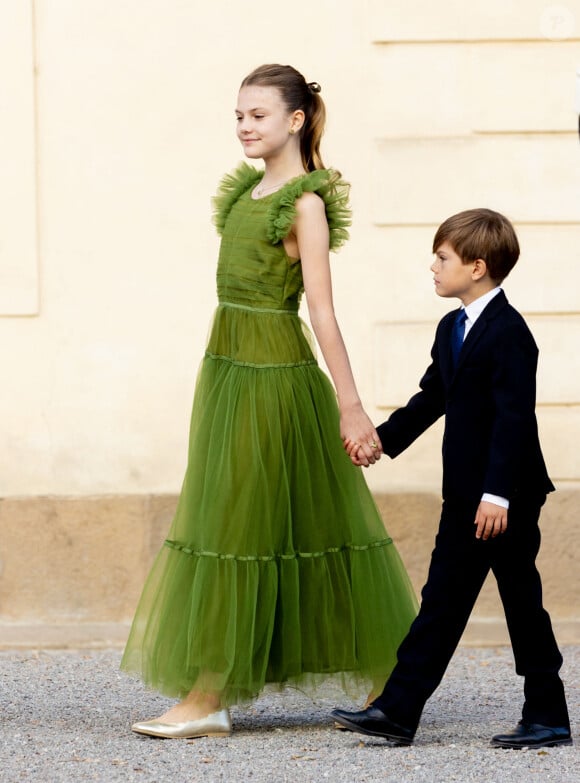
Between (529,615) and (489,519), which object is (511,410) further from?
(529,615)

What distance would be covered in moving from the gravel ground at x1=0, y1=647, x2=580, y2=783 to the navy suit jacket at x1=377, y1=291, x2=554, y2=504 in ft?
2.27

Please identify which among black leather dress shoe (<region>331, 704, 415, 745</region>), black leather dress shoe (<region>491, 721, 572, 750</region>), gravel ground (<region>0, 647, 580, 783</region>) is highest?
black leather dress shoe (<region>331, 704, 415, 745</region>)

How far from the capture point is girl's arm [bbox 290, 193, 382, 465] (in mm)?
4137

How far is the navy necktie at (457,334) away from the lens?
4035mm

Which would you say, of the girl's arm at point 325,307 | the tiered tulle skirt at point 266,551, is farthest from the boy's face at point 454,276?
the tiered tulle skirt at point 266,551

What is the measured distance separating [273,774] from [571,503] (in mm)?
2292

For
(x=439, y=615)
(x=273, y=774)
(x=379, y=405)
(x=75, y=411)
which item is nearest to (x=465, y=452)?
(x=439, y=615)

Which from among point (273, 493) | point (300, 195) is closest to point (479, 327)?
point (300, 195)

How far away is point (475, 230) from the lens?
401cm

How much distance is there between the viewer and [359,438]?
4.13 meters

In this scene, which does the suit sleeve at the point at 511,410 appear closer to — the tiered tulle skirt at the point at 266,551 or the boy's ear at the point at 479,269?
the boy's ear at the point at 479,269

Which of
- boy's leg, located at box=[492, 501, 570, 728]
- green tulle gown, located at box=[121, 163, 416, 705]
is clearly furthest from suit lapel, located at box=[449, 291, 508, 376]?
green tulle gown, located at box=[121, 163, 416, 705]

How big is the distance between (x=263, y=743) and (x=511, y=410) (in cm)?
114

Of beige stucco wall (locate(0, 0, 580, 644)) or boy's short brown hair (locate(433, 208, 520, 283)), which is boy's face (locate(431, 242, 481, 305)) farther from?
beige stucco wall (locate(0, 0, 580, 644))
